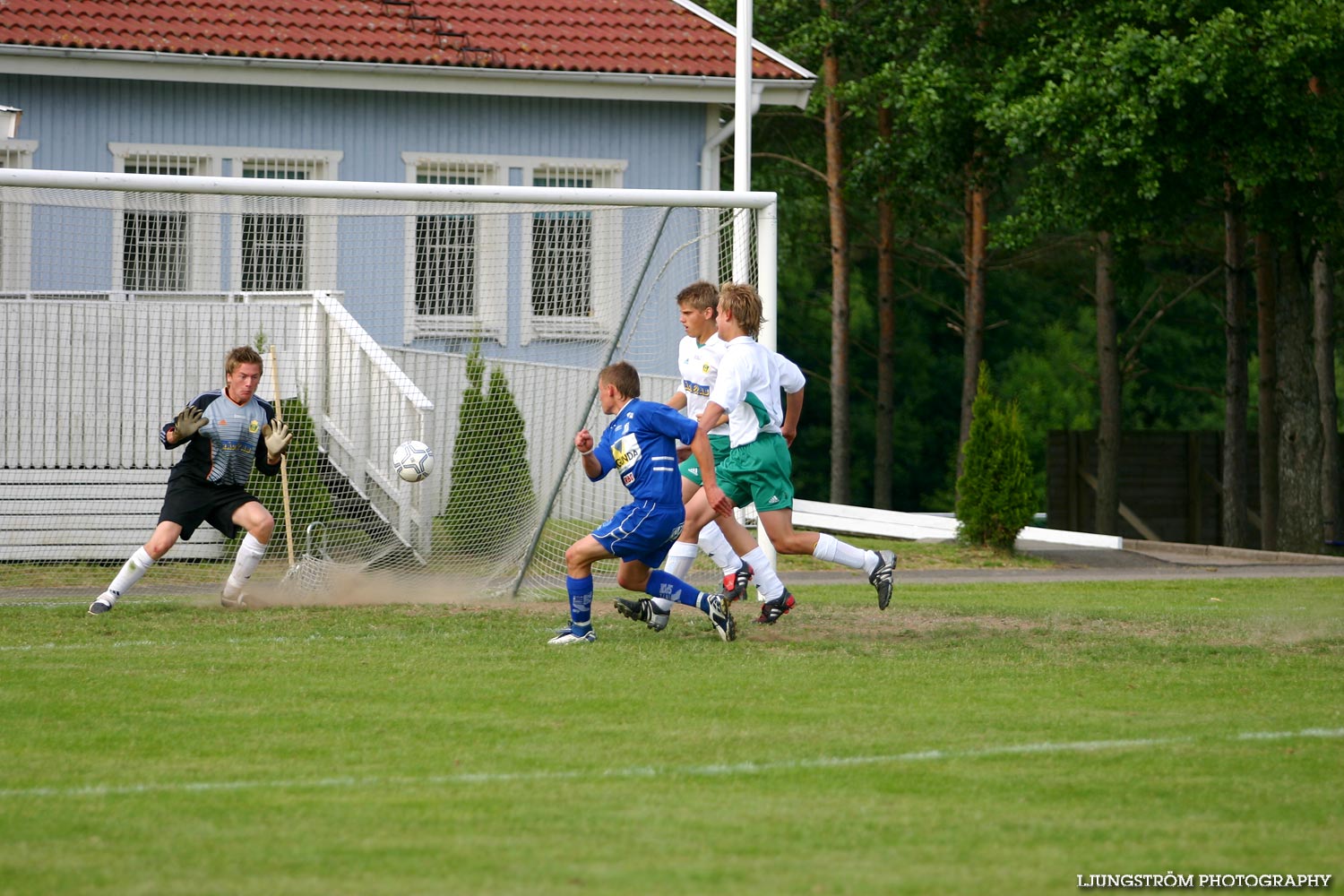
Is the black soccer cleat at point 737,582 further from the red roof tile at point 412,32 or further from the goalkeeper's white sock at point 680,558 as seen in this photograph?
the red roof tile at point 412,32

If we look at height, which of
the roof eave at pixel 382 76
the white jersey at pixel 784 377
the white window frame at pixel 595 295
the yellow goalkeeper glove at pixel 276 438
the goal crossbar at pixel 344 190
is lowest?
the yellow goalkeeper glove at pixel 276 438

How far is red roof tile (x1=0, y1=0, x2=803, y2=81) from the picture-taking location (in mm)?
17875

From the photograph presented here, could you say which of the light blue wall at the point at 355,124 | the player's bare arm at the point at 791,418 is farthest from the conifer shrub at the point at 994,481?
the player's bare arm at the point at 791,418

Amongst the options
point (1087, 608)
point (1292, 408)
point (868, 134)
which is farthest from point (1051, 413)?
point (1087, 608)

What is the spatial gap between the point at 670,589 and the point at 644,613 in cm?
30

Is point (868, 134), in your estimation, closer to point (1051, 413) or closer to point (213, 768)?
point (1051, 413)

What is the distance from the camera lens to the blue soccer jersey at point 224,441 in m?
10.2

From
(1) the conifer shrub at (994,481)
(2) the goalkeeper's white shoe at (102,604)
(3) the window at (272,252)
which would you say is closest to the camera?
(2) the goalkeeper's white shoe at (102,604)

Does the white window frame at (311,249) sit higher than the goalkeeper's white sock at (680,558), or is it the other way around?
the white window frame at (311,249)

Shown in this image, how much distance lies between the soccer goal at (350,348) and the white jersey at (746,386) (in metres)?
1.38

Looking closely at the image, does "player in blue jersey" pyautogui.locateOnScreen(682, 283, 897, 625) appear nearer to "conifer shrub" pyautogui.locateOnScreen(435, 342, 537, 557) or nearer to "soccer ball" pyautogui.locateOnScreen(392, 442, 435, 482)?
"soccer ball" pyautogui.locateOnScreen(392, 442, 435, 482)

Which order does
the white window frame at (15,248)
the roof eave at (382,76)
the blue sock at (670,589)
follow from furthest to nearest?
the roof eave at (382,76) < the white window frame at (15,248) < the blue sock at (670,589)

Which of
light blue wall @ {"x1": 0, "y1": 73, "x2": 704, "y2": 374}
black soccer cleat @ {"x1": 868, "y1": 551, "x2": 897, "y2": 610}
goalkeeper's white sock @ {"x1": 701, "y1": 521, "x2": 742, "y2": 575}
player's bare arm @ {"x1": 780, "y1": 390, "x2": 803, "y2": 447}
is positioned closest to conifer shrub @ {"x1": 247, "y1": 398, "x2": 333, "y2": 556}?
goalkeeper's white sock @ {"x1": 701, "y1": 521, "x2": 742, "y2": 575}

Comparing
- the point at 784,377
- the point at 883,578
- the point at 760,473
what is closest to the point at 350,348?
the point at 784,377
